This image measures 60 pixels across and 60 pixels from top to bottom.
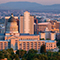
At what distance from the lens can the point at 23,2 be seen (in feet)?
166

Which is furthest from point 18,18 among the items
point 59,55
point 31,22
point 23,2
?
point 59,55

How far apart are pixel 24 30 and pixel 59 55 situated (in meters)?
27.0

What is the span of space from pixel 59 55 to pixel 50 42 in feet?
29.5

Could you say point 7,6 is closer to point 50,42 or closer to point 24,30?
point 24,30

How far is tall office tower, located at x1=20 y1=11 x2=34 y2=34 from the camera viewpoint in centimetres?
5450

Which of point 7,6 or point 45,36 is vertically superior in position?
point 7,6

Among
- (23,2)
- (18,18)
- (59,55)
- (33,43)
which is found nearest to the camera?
(59,55)

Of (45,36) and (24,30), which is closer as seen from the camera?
(45,36)

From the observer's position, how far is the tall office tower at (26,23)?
179ft

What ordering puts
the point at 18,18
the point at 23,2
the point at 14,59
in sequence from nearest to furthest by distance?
the point at 14,59
the point at 23,2
the point at 18,18

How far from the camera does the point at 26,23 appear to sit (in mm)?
54531

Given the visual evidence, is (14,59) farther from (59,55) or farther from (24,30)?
(24,30)

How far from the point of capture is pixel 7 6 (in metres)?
46.9

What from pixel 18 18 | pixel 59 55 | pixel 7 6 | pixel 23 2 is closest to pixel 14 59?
pixel 59 55
